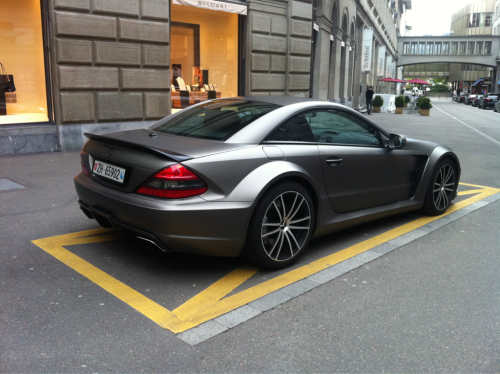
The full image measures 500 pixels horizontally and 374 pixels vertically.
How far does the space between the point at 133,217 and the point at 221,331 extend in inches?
42.6

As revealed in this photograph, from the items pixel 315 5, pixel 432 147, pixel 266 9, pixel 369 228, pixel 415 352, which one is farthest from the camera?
pixel 315 5

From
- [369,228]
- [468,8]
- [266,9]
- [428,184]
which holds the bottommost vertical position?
[369,228]

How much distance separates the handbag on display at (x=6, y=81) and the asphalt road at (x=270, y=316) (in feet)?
20.9

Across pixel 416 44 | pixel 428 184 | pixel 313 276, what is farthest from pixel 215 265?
pixel 416 44

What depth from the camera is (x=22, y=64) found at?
10469 millimetres

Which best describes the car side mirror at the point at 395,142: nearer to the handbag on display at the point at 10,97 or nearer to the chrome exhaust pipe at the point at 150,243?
the chrome exhaust pipe at the point at 150,243

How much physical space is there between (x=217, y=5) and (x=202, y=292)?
1113cm

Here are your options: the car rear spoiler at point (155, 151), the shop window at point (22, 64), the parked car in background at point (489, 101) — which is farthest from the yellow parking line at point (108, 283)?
the parked car in background at point (489, 101)

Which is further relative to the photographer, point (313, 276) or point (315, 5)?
point (315, 5)

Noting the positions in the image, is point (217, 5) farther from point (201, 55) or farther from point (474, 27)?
point (474, 27)

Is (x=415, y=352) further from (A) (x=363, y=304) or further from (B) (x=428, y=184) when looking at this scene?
(B) (x=428, y=184)

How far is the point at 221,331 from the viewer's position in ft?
9.92

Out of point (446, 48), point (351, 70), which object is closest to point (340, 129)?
point (351, 70)

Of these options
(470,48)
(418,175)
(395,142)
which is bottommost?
(418,175)
